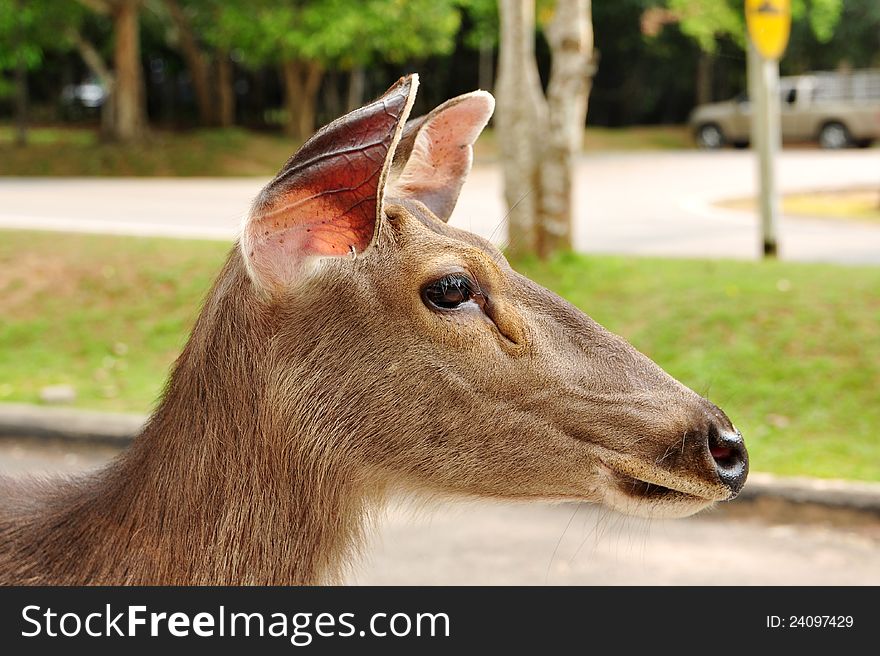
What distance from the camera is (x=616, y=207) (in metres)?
16.8

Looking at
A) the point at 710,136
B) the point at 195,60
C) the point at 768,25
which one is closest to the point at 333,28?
the point at 195,60

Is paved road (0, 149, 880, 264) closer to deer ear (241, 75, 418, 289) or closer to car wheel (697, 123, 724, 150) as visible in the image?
car wheel (697, 123, 724, 150)

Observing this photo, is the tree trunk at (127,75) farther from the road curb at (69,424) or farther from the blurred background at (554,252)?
the road curb at (69,424)

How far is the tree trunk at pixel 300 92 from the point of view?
88.6 ft

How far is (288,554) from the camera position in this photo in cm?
226

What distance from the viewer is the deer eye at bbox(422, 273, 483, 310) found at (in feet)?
7.20

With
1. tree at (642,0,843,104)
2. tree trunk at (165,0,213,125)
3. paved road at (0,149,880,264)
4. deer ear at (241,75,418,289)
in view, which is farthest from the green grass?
deer ear at (241,75,418,289)

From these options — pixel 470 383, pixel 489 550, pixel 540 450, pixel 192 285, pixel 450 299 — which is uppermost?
pixel 450 299

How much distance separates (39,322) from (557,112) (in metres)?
4.41

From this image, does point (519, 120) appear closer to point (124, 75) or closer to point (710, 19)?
point (710, 19)

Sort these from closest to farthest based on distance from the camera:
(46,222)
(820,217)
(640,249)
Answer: (640,249), (46,222), (820,217)

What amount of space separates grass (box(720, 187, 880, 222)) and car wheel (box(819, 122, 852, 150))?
966 cm

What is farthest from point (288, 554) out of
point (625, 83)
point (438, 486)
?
point (625, 83)

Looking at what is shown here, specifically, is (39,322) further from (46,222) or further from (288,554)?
(288,554)
